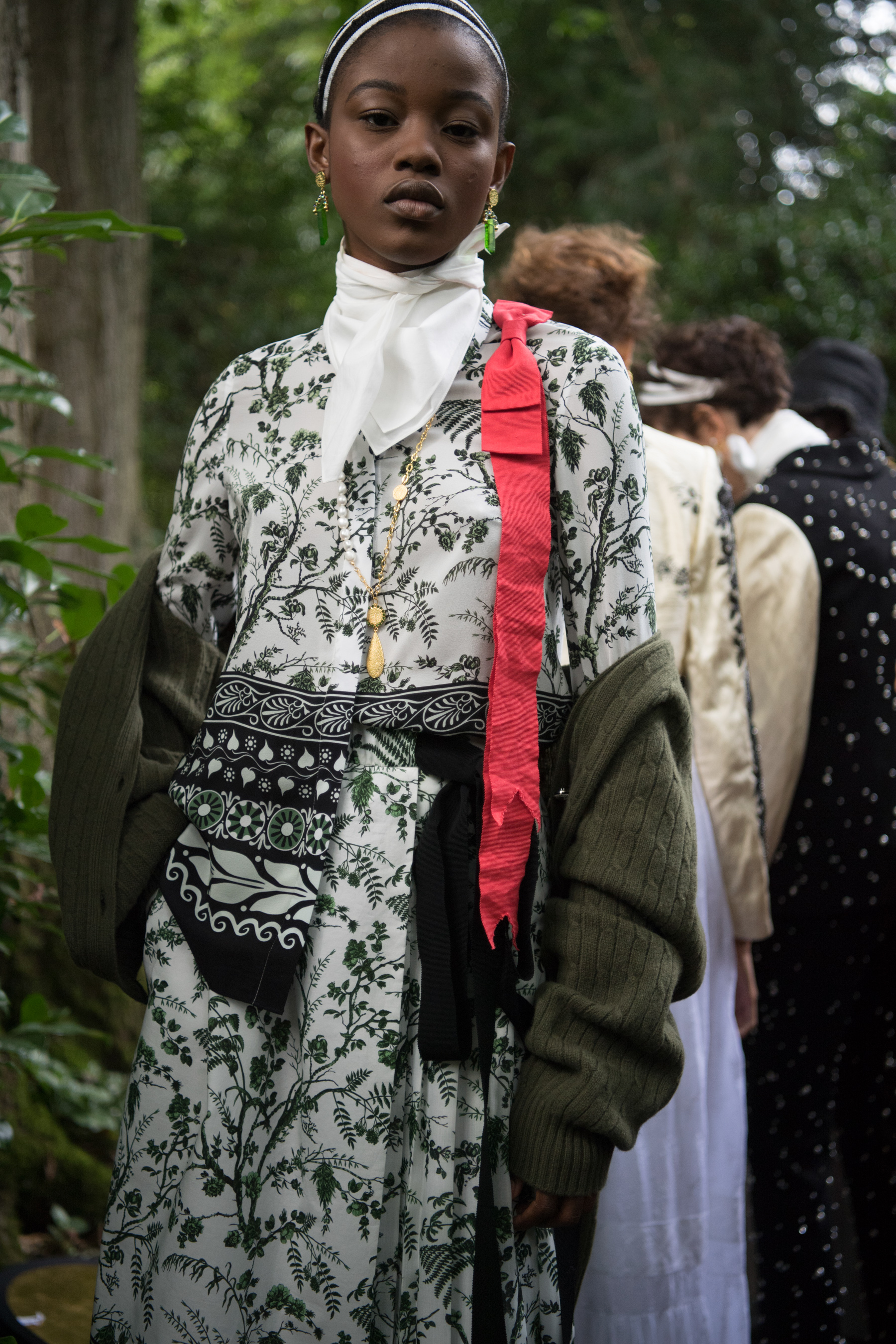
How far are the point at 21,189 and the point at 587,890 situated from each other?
1381 millimetres

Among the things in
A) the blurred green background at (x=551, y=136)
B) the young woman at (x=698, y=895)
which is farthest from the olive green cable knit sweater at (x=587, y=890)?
the blurred green background at (x=551, y=136)

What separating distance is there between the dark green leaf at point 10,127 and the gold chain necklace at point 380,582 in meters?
0.85

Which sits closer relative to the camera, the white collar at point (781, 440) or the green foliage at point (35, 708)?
the green foliage at point (35, 708)

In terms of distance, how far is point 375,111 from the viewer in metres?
1.48

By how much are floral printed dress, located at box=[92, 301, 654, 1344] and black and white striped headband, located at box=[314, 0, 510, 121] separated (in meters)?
0.39

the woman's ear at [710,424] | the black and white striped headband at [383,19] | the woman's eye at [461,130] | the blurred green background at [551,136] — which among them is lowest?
the woman's eye at [461,130]

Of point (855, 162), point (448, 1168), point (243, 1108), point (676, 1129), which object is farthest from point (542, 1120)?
point (855, 162)

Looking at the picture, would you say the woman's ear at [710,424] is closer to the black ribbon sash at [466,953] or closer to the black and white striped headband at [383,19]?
the black and white striped headband at [383,19]

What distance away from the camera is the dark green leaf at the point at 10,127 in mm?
1804

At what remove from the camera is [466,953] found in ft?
4.77

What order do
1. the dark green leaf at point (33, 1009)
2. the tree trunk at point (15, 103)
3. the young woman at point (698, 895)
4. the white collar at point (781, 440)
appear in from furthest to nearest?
the white collar at point (781, 440) < the tree trunk at point (15, 103) < the young woman at point (698, 895) < the dark green leaf at point (33, 1009)

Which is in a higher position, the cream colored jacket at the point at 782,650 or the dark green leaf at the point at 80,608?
the cream colored jacket at the point at 782,650

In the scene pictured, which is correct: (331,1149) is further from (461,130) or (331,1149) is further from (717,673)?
(717,673)

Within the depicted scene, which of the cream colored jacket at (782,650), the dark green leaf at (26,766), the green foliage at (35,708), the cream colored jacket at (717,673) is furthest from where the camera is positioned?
the cream colored jacket at (782,650)
